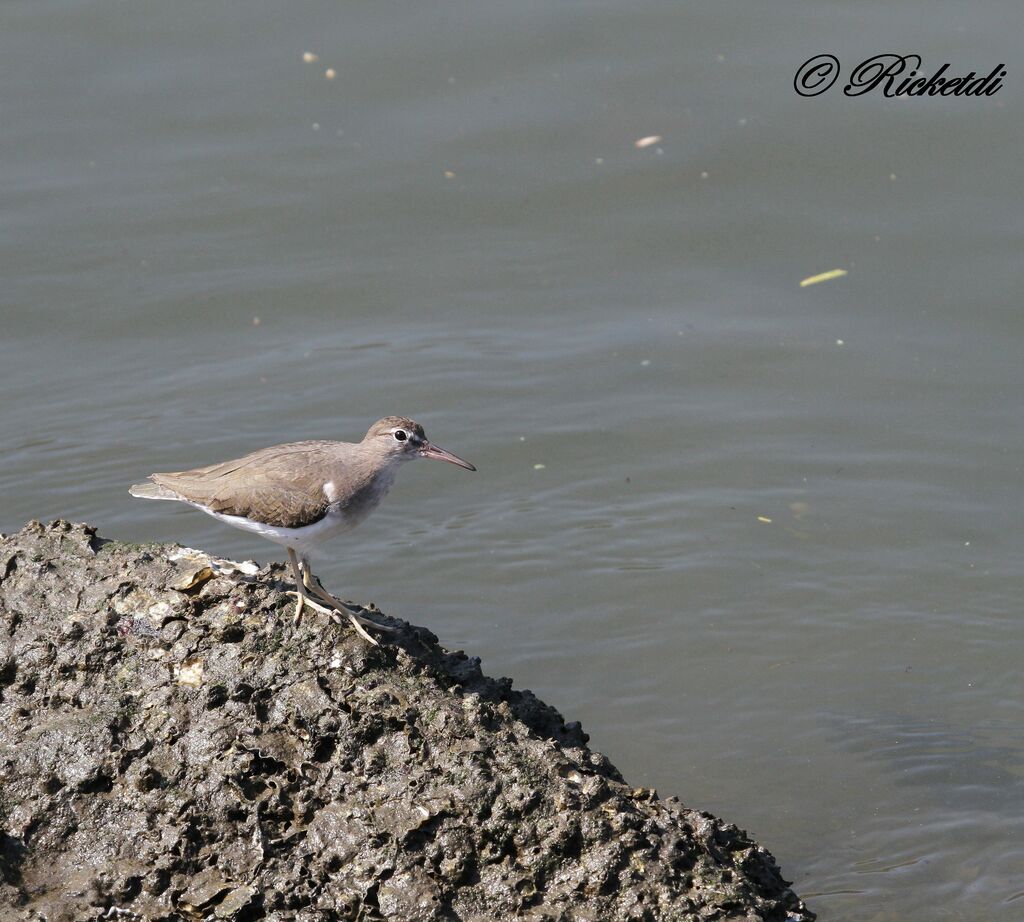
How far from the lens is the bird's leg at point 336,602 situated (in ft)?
16.5

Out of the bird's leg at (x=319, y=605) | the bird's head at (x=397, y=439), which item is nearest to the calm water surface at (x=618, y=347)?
the bird's head at (x=397, y=439)

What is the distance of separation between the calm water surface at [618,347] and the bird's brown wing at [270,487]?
8.35 feet

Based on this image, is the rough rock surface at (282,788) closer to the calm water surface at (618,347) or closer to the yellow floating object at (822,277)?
the calm water surface at (618,347)

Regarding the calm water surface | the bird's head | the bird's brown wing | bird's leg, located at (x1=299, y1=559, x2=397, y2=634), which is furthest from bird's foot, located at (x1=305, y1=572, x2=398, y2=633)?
the calm water surface

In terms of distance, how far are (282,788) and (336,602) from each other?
2.80 ft

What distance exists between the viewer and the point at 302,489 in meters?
5.65

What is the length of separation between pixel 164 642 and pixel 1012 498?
6353 mm

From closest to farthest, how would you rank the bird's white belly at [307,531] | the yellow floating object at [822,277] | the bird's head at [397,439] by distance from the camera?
the bird's white belly at [307,531]
the bird's head at [397,439]
the yellow floating object at [822,277]

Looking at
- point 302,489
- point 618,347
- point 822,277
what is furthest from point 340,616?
point 822,277

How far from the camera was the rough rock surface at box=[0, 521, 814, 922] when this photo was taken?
4.48m

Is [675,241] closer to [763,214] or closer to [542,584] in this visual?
[763,214]

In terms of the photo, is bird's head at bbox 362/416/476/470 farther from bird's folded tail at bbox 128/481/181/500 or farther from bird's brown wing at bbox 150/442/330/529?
bird's folded tail at bbox 128/481/181/500

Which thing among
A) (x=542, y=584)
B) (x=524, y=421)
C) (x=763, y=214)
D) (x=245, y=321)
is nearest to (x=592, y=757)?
(x=542, y=584)

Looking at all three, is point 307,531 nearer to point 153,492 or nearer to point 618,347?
point 153,492
